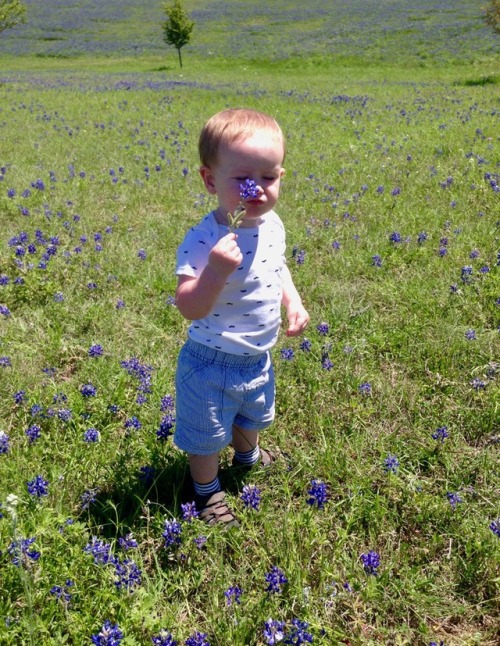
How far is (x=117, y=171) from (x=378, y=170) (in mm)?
4379

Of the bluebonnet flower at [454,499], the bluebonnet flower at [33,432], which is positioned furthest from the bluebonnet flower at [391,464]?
the bluebonnet flower at [33,432]

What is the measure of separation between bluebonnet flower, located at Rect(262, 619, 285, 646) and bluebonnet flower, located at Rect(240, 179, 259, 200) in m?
1.73

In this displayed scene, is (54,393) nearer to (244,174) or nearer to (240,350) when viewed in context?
(240,350)

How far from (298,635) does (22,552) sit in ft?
3.76

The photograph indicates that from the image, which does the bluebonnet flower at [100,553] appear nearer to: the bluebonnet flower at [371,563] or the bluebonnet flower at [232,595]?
the bluebonnet flower at [232,595]

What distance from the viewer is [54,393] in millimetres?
3658

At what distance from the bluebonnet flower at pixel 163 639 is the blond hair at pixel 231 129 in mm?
1972

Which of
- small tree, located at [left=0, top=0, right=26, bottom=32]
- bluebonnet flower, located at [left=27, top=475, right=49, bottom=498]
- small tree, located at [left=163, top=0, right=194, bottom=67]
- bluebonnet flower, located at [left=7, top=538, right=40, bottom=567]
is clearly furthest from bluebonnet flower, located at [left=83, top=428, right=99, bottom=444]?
small tree, located at [left=163, top=0, right=194, bottom=67]

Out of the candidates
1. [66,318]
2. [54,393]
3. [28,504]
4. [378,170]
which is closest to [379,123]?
[378,170]

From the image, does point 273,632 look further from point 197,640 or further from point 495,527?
point 495,527

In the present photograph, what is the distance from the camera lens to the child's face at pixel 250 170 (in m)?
2.24

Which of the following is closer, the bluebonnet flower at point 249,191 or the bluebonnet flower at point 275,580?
the bluebonnet flower at point 249,191

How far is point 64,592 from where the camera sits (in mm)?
2295

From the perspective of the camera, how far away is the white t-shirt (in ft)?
8.10
